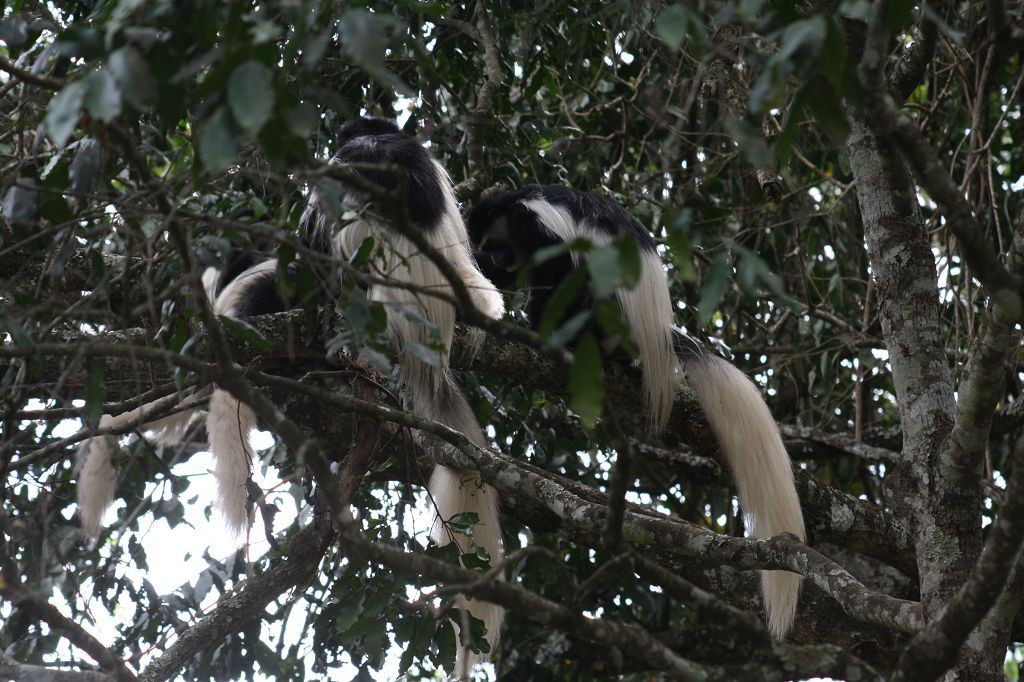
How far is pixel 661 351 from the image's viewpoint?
2617 mm

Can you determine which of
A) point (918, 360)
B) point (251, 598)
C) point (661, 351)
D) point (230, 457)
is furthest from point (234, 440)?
point (918, 360)

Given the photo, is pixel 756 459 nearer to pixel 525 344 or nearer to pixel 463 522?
pixel 463 522

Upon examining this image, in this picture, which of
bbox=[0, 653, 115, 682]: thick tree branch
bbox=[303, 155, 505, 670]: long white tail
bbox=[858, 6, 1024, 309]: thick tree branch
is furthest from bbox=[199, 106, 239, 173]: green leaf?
bbox=[303, 155, 505, 670]: long white tail

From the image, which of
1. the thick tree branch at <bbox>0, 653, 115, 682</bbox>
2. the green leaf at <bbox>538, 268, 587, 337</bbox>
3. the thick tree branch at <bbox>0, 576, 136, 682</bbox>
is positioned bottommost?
the thick tree branch at <bbox>0, 653, 115, 682</bbox>

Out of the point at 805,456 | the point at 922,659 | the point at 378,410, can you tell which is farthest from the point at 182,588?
the point at 805,456

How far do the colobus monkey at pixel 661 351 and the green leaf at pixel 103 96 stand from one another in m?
1.28

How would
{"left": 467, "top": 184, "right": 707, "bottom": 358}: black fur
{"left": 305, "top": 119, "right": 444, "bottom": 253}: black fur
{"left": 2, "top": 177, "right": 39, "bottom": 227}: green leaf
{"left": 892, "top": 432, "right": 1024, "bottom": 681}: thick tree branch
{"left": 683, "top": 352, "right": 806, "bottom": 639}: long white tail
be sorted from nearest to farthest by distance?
{"left": 892, "top": 432, "right": 1024, "bottom": 681}: thick tree branch → {"left": 2, "top": 177, "right": 39, "bottom": 227}: green leaf → {"left": 683, "top": 352, "right": 806, "bottom": 639}: long white tail → {"left": 305, "top": 119, "right": 444, "bottom": 253}: black fur → {"left": 467, "top": 184, "right": 707, "bottom": 358}: black fur

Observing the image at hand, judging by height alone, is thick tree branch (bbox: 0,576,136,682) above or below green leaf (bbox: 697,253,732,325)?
below

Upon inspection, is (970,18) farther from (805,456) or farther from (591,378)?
(591,378)

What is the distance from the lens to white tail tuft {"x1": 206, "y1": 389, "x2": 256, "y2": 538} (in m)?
2.19

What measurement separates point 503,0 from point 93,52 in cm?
165

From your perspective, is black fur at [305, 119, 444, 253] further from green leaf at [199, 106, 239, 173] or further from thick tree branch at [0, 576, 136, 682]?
green leaf at [199, 106, 239, 173]

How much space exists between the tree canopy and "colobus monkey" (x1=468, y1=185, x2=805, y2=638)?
0.32 feet

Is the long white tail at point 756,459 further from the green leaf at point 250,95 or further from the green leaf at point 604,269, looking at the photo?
the green leaf at point 250,95
